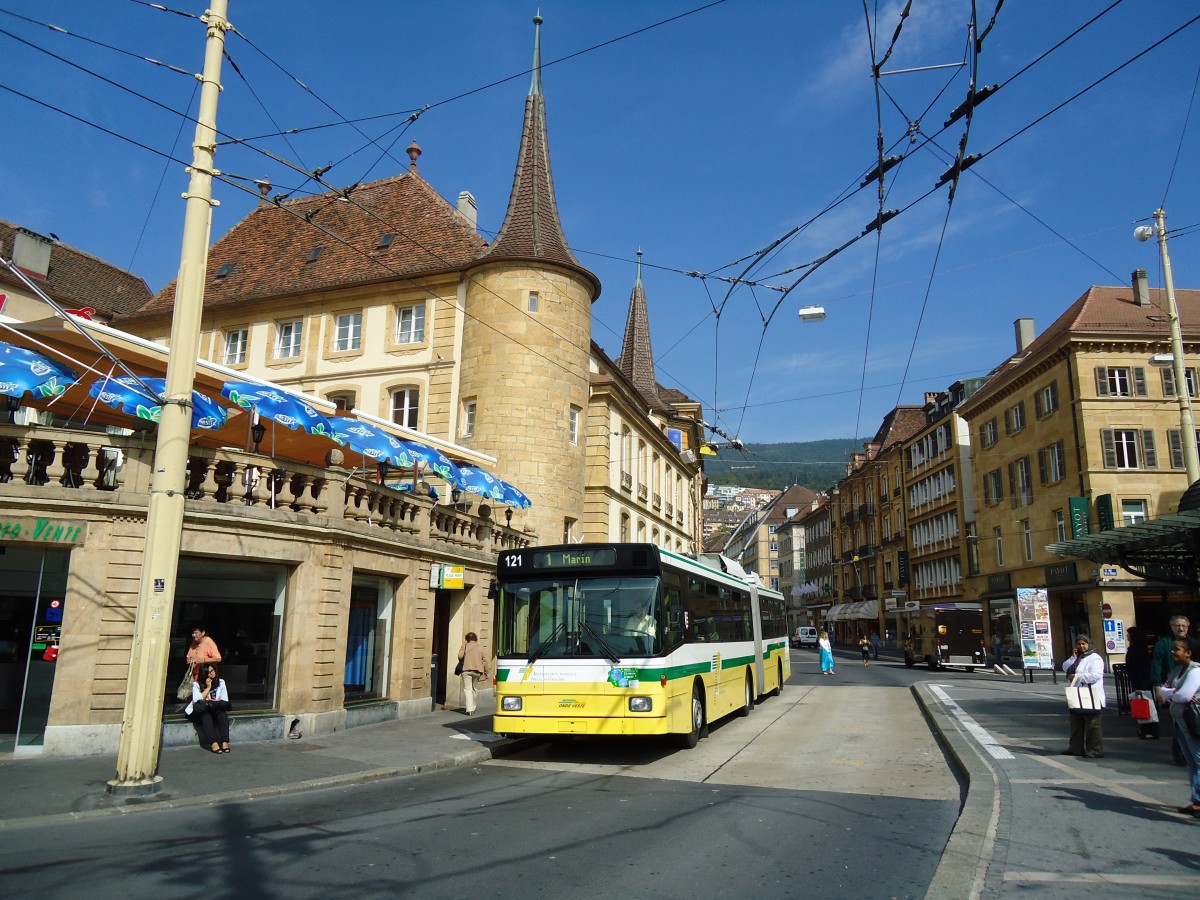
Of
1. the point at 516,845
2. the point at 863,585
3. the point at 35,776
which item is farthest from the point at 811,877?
the point at 863,585

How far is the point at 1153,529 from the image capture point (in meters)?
13.7

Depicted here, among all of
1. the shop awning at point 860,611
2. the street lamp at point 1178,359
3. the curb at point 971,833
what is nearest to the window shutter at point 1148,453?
the street lamp at point 1178,359

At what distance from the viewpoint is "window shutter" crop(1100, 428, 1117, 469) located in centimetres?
3922

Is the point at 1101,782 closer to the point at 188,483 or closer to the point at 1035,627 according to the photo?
the point at 188,483

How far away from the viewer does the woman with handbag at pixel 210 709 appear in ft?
41.4

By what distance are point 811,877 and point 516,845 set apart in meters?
2.40

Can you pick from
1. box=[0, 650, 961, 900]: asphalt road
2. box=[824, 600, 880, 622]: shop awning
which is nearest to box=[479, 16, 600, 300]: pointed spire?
box=[0, 650, 961, 900]: asphalt road

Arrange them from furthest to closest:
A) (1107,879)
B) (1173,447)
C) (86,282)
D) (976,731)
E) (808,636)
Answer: (808,636) < (1173,447) < (86,282) < (976,731) < (1107,879)

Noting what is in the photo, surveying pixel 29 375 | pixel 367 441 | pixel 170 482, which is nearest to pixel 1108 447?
pixel 367 441

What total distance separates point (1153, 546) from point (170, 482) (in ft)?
48.6

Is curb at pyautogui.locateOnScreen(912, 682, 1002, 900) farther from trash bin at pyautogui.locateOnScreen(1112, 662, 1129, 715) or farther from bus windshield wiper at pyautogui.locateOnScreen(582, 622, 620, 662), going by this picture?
trash bin at pyautogui.locateOnScreen(1112, 662, 1129, 715)

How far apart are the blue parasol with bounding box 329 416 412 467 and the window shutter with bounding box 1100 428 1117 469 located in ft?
111

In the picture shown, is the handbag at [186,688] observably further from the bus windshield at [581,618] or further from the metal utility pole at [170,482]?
Result: the bus windshield at [581,618]

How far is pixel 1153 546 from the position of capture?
14531 mm
